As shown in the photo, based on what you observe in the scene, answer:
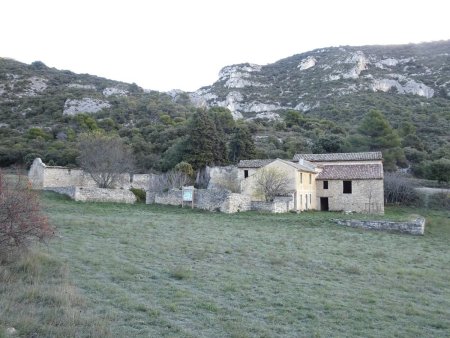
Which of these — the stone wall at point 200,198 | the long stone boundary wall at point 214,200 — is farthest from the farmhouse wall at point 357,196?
the stone wall at point 200,198

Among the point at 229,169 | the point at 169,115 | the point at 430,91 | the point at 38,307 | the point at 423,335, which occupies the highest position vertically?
the point at 430,91

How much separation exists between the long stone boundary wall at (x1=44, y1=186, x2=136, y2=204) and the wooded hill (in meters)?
11.6

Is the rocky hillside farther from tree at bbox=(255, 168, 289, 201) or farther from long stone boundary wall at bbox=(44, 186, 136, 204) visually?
long stone boundary wall at bbox=(44, 186, 136, 204)

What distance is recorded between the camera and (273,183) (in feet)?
93.5

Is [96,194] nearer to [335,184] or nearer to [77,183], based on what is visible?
[77,183]

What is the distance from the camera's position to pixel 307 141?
53531mm

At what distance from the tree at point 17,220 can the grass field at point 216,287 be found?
528mm

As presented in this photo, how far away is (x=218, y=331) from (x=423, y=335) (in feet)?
11.1

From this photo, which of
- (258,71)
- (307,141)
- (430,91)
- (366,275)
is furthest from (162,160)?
(258,71)

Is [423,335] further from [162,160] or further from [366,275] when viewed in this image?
[162,160]

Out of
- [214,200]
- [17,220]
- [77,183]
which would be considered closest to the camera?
[17,220]

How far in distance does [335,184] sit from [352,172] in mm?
1581

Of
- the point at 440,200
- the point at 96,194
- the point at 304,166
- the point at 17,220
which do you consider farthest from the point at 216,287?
the point at 440,200

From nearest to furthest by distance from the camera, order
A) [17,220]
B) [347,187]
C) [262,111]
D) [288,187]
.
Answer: [17,220] < [288,187] < [347,187] < [262,111]
